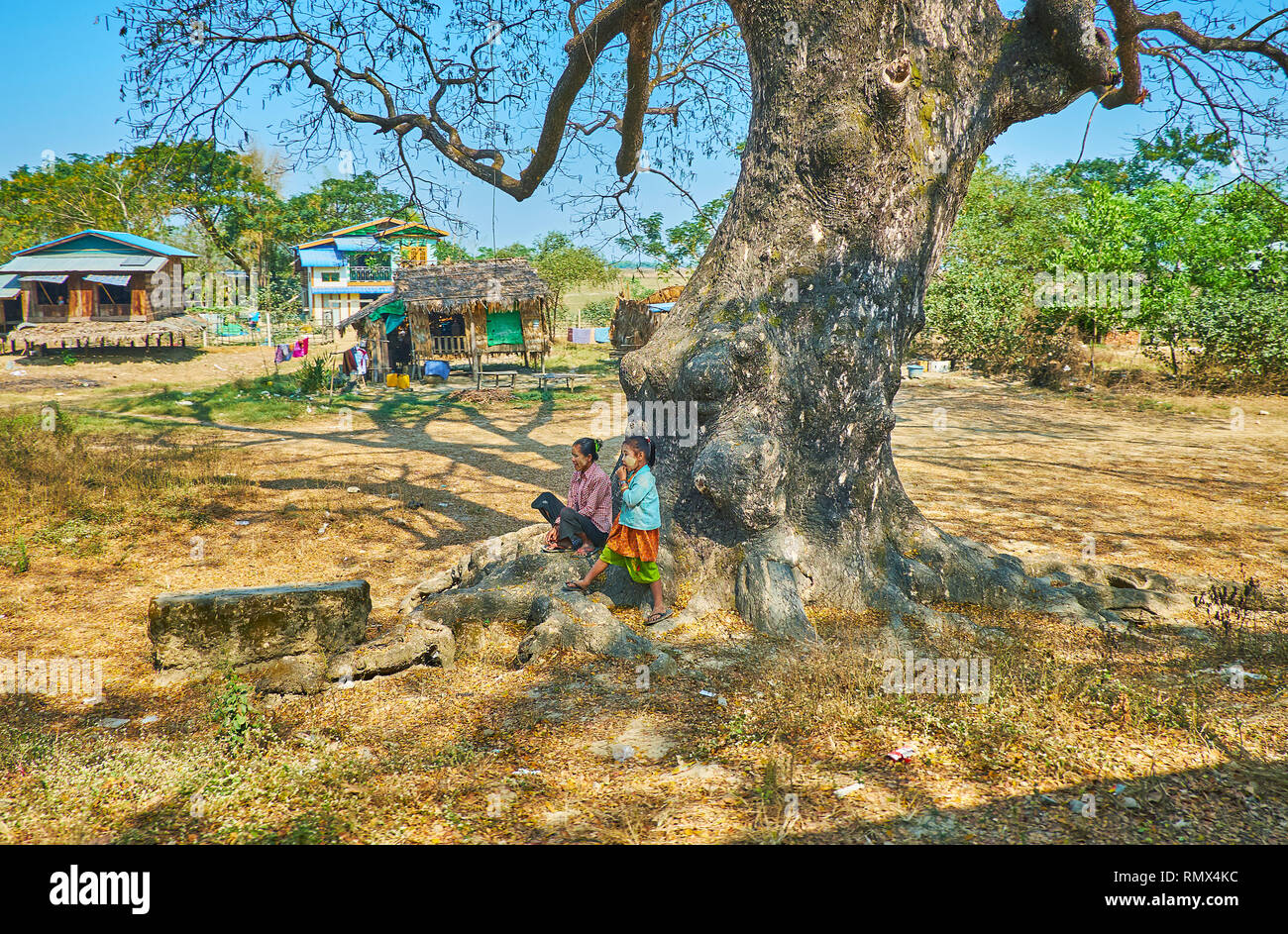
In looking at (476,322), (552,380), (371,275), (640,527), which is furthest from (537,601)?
(371,275)

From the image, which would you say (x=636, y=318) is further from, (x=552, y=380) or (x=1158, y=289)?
(x=1158, y=289)

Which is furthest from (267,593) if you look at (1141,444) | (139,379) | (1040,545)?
(139,379)

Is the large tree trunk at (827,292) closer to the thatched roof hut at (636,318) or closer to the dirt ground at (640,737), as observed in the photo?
the dirt ground at (640,737)

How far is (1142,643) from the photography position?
5.12 m

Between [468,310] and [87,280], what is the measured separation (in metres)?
17.5

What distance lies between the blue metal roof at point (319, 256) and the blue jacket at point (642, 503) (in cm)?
4357

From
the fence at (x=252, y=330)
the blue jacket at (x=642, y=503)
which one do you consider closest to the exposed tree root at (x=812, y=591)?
the blue jacket at (x=642, y=503)

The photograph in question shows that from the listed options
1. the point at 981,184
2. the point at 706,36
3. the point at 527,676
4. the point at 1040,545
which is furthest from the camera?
the point at 981,184

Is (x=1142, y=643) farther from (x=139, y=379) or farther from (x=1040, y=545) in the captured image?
(x=139, y=379)

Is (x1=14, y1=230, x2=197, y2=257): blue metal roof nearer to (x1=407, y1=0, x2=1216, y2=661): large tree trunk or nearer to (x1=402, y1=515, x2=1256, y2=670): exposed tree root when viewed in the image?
(x1=402, y1=515, x2=1256, y2=670): exposed tree root

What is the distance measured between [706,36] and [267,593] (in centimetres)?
724

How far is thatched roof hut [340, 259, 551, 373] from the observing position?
70.2 feet

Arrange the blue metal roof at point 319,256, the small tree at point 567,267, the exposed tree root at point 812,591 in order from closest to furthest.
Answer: the exposed tree root at point 812,591
the small tree at point 567,267
the blue metal roof at point 319,256

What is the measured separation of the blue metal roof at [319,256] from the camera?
43.5m
